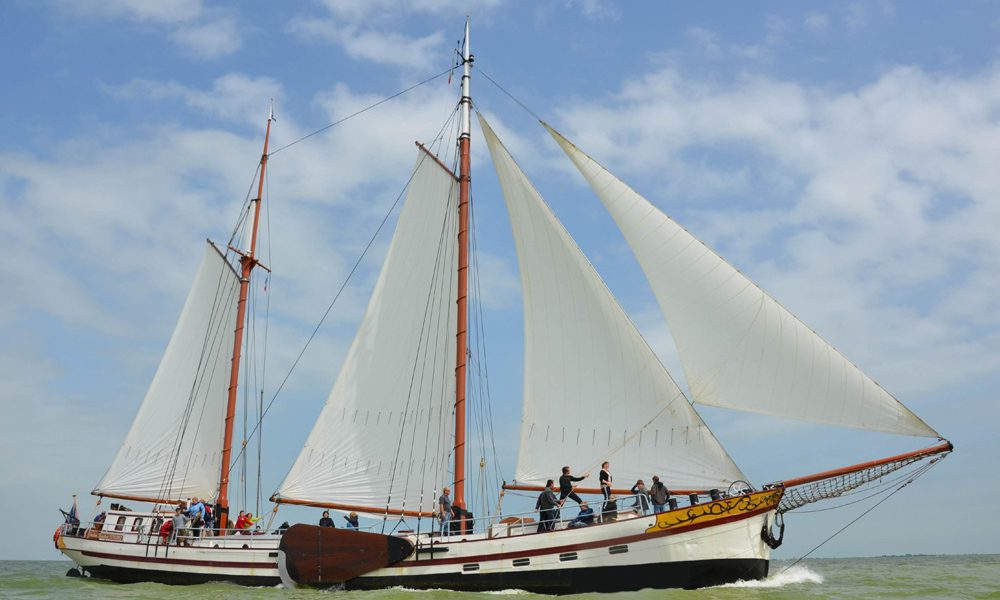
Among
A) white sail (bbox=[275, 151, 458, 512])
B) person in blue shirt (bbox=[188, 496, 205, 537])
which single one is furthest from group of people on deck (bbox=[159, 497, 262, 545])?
white sail (bbox=[275, 151, 458, 512])

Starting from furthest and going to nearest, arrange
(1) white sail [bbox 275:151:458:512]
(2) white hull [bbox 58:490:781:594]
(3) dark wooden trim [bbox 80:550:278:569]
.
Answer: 1. (1) white sail [bbox 275:151:458:512]
2. (3) dark wooden trim [bbox 80:550:278:569]
3. (2) white hull [bbox 58:490:781:594]

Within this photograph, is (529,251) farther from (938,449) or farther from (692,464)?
(938,449)

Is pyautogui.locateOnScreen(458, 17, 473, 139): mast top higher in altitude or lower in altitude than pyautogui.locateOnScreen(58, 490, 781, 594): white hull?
higher

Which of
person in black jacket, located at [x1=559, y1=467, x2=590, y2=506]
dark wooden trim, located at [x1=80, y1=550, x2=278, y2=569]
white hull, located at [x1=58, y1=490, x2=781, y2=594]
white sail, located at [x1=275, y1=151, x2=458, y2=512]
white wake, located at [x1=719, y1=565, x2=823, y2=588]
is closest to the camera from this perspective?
white hull, located at [x1=58, y1=490, x2=781, y2=594]

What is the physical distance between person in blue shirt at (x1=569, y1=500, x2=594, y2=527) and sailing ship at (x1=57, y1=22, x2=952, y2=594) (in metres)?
0.41

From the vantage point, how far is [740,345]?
69.8 feet

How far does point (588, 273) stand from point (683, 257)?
10.1 ft

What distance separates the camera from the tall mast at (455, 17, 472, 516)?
83.6 ft

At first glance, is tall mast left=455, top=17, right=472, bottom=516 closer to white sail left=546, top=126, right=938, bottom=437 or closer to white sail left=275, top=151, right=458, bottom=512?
white sail left=275, top=151, right=458, bottom=512

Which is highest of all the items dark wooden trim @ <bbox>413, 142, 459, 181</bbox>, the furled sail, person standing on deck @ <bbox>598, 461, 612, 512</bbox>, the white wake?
dark wooden trim @ <bbox>413, 142, 459, 181</bbox>

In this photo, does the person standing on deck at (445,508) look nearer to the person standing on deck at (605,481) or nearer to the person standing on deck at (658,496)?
the person standing on deck at (605,481)

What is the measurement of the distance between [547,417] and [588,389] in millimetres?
1529

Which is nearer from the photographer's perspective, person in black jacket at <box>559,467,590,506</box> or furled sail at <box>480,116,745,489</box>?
person in black jacket at <box>559,467,590,506</box>

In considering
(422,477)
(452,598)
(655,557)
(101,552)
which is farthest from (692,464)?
(101,552)
